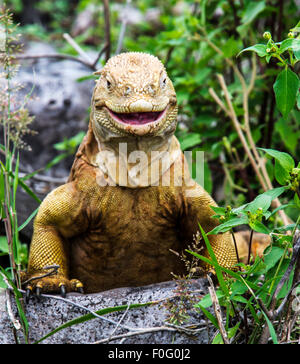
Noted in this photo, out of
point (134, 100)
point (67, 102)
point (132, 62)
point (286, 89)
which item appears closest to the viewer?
point (286, 89)

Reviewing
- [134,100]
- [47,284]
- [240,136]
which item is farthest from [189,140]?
[47,284]

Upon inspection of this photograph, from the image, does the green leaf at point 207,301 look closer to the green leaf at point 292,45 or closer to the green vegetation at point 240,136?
the green vegetation at point 240,136

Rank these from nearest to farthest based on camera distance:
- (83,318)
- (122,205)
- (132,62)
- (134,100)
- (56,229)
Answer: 1. (83,318)
2. (134,100)
3. (132,62)
4. (122,205)
5. (56,229)

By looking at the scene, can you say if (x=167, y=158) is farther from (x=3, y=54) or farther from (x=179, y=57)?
(x=179, y=57)

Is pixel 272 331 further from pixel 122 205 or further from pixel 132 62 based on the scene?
pixel 132 62

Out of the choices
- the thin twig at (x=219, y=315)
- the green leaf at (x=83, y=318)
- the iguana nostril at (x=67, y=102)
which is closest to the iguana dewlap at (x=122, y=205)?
the green leaf at (x=83, y=318)

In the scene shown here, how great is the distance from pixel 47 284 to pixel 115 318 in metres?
0.47

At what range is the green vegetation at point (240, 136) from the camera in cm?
266

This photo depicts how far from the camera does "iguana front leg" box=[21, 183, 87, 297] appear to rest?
3.38 meters

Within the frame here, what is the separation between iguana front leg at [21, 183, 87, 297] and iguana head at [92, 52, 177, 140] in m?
0.49

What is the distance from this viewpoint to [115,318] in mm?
2994
